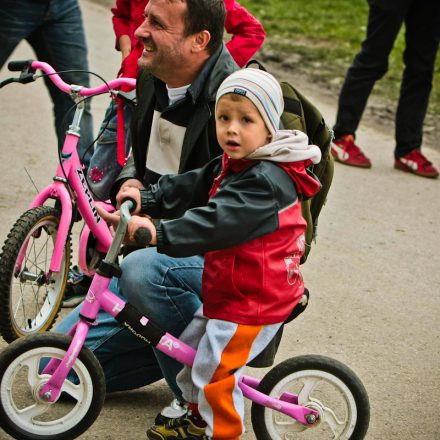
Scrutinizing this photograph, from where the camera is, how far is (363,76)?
6.38 metres

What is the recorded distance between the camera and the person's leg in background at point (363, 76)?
6.20m

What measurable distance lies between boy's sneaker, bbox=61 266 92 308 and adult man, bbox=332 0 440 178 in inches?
115

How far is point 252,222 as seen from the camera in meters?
2.73

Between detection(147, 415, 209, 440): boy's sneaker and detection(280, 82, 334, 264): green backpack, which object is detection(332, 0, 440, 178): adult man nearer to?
detection(280, 82, 334, 264): green backpack

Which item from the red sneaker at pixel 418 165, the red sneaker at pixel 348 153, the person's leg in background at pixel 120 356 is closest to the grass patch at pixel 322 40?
the red sneaker at pixel 418 165

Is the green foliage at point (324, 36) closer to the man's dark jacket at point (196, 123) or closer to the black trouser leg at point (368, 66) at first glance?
the black trouser leg at point (368, 66)

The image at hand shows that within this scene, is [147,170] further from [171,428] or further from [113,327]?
[171,428]

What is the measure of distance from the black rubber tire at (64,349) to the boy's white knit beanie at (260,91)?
917 mm

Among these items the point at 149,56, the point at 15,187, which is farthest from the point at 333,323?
the point at 15,187

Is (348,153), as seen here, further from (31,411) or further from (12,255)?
(31,411)

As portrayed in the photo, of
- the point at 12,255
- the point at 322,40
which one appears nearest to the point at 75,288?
the point at 12,255

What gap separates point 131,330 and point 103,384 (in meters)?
0.20

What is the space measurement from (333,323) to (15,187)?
2273 millimetres

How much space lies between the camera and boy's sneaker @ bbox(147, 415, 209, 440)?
308 centimetres
